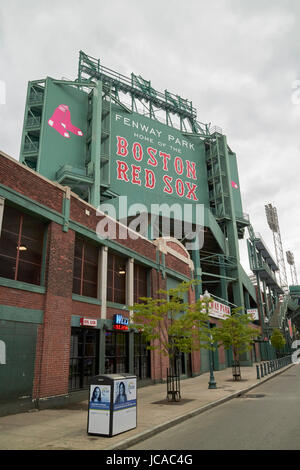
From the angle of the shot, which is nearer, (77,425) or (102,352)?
(77,425)

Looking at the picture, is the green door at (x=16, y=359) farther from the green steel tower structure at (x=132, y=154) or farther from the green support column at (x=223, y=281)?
the green support column at (x=223, y=281)

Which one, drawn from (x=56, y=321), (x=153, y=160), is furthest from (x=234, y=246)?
(x=56, y=321)

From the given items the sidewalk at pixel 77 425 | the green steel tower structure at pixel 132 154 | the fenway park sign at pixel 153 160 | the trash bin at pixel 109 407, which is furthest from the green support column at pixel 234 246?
the trash bin at pixel 109 407

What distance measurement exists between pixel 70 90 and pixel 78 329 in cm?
2896

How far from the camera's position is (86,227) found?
725 inches

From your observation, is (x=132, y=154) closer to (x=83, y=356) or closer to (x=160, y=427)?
(x=83, y=356)

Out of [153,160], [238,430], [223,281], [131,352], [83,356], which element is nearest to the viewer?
[238,430]

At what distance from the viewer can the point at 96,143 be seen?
113 ft

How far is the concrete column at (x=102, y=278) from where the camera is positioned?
19078 millimetres

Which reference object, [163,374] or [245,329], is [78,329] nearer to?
[163,374]

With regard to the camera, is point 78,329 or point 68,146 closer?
point 78,329

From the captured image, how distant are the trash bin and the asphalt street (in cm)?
77

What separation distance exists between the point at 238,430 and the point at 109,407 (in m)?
3.64

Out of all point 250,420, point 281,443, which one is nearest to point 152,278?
point 250,420
